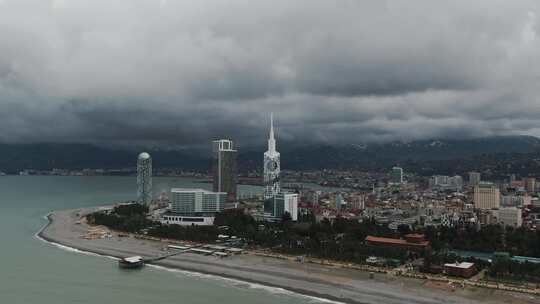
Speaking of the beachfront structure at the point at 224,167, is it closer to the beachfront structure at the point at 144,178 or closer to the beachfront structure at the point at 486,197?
the beachfront structure at the point at 144,178

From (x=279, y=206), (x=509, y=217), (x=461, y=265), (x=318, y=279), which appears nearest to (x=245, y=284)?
(x=318, y=279)

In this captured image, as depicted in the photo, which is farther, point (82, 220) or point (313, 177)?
point (313, 177)

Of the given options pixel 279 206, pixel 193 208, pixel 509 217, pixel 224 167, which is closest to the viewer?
pixel 509 217

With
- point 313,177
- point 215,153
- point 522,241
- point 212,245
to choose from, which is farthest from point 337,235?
point 313,177

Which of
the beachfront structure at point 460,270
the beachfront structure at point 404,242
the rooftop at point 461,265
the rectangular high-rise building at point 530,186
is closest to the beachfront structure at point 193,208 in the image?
the beachfront structure at point 404,242

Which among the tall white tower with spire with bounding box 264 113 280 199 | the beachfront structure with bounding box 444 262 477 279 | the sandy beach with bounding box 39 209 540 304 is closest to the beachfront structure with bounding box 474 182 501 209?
the tall white tower with spire with bounding box 264 113 280 199

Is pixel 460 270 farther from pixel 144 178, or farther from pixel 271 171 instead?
pixel 144 178

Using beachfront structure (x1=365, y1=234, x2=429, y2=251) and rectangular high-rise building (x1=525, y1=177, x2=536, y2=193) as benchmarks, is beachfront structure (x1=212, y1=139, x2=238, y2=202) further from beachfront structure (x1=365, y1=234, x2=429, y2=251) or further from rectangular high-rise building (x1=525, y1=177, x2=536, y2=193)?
rectangular high-rise building (x1=525, y1=177, x2=536, y2=193)

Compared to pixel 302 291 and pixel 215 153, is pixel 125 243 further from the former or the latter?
pixel 215 153
